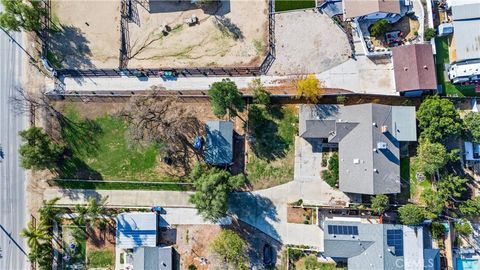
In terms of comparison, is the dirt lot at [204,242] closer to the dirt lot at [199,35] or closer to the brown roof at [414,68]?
the dirt lot at [199,35]

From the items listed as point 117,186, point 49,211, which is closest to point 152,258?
point 117,186

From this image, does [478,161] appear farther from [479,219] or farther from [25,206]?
[25,206]

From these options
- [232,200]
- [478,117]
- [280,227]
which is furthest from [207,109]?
[478,117]

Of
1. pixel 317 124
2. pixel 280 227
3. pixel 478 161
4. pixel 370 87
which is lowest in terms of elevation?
pixel 280 227

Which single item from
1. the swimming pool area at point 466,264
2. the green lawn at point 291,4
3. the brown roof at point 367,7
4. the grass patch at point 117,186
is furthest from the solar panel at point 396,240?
the green lawn at point 291,4

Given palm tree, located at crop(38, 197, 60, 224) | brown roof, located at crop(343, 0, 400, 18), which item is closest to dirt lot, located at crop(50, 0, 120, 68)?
palm tree, located at crop(38, 197, 60, 224)
